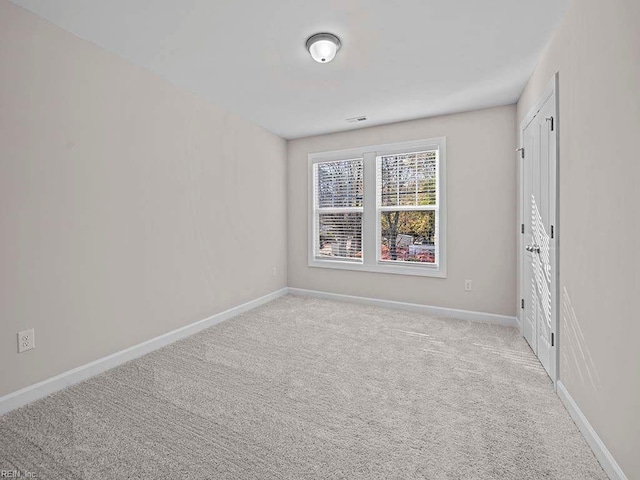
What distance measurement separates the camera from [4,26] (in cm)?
186

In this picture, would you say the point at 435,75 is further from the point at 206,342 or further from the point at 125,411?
the point at 125,411

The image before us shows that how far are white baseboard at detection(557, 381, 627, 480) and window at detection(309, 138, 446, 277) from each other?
2.06 m

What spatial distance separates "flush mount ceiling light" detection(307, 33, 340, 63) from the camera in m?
2.22

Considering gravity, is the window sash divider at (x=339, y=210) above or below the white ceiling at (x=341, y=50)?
below

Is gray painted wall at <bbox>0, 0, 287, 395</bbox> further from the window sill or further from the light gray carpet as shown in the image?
the window sill

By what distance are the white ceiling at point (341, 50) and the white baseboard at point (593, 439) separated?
245 cm

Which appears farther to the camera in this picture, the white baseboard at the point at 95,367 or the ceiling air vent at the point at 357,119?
the ceiling air vent at the point at 357,119

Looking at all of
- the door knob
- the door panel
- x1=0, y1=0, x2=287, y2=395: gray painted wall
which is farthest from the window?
x1=0, y1=0, x2=287, y2=395: gray painted wall

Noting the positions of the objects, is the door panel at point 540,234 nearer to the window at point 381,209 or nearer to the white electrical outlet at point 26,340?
the window at point 381,209

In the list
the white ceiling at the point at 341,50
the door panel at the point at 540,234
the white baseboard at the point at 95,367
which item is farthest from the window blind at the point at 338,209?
the door panel at the point at 540,234

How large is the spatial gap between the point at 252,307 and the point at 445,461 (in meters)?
3.06

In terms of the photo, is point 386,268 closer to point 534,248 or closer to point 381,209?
point 381,209

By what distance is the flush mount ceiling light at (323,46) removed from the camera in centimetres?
222

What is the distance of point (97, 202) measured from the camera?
2.38 metres
